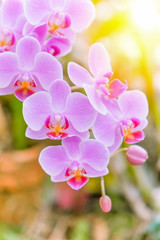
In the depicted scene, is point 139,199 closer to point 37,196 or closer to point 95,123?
point 37,196

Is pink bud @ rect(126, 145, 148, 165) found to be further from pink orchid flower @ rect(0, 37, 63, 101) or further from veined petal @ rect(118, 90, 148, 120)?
pink orchid flower @ rect(0, 37, 63, 101)

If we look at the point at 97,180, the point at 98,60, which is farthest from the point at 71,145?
the point at 97,180

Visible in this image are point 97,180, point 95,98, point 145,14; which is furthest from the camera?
point 97,180

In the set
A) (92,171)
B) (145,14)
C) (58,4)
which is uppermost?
(58,4)

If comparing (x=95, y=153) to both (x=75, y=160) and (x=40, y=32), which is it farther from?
(x=40, y=32)

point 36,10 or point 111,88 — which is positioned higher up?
point 36,10

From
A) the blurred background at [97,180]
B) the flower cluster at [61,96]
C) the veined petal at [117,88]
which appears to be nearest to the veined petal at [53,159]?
the flower cluster at [61,96]

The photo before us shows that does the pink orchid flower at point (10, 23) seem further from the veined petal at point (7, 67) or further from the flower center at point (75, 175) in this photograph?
the flower center at point (75, 175)
